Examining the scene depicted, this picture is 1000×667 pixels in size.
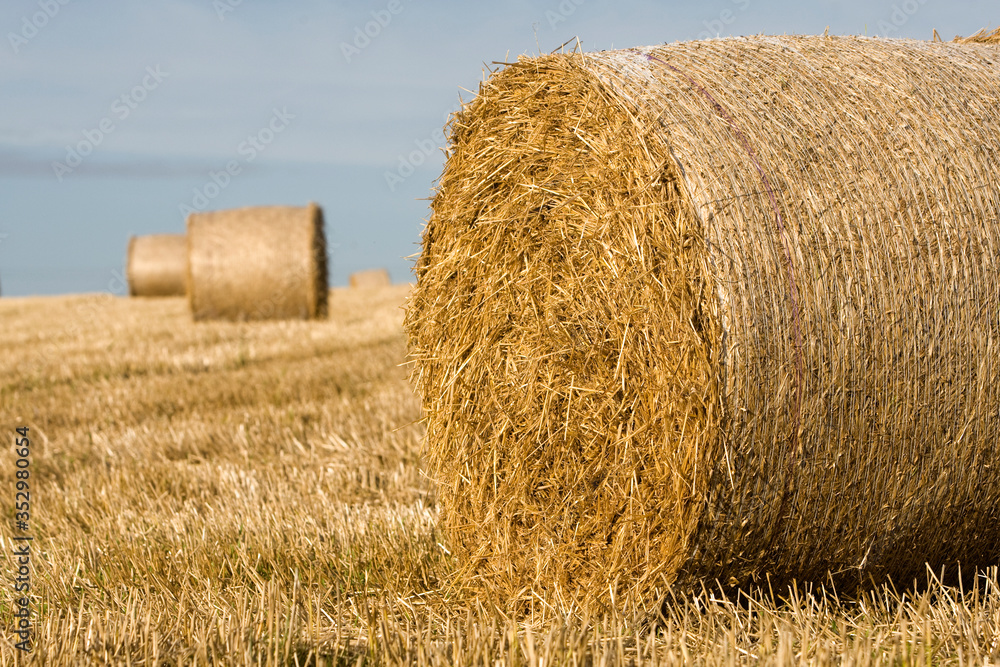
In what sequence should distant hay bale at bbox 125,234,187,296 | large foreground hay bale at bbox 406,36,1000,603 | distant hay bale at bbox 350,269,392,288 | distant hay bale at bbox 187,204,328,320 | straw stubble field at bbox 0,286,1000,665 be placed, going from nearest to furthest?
straw stubble field at bbox 0,286,1000,665 → large foreground hay bale at bbox 406,36,1000,603 → distant hay bale at bbox 187,204,328,320 → distant hay bale at bbox 125,234,187,296 → distant hay bale at bbox 350,269,392,288

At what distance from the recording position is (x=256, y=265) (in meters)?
13.0

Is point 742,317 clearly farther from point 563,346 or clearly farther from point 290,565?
point 290,565

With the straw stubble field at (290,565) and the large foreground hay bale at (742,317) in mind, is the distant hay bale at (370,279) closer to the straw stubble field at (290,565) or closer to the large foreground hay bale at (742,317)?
the straw stubble field at (290,565)

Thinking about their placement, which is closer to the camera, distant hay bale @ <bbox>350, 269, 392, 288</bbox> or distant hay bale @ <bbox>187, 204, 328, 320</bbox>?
distant hay bale @ <bbox>187, 204, 328, 320</bbox>

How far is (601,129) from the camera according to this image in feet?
9.51

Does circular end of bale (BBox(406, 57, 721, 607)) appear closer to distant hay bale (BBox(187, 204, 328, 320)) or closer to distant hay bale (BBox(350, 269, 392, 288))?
distant hay bale (BBox(187, 204, 328, 320))

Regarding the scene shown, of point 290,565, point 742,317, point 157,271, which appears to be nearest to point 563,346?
point 742,317

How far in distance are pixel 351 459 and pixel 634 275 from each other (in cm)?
266

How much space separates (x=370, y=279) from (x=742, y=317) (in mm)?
30164

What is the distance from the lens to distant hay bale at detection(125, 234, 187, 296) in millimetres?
22672

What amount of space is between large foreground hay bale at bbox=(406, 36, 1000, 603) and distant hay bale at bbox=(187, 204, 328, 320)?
10.0 meters

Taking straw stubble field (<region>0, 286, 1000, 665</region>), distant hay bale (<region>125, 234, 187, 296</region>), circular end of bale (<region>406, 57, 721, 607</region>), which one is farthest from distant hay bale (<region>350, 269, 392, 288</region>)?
circular end of bale (<region>406, 57, 721, 607</region>)

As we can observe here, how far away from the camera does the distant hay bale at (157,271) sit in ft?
74.4

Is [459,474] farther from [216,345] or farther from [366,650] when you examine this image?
[216,345]
